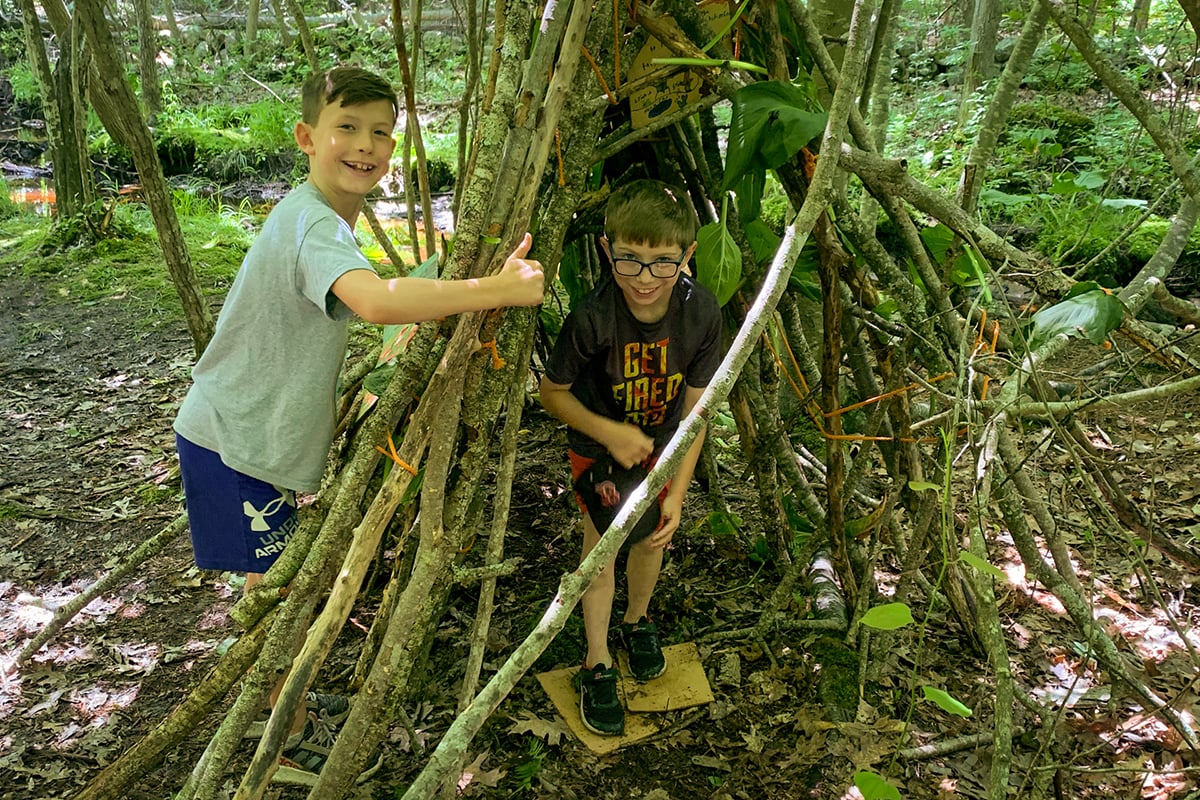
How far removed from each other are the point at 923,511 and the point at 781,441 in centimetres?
46

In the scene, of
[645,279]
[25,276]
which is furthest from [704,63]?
[25,276]

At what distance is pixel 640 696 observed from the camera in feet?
7.08

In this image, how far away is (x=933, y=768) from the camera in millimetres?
1949

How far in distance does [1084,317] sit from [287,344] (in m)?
1.49

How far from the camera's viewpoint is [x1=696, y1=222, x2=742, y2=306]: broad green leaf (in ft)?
5.92

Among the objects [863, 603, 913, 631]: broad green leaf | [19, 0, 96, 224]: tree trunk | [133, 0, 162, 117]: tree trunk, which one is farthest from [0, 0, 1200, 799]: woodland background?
[133, 0, 162, 117]: tree trunk

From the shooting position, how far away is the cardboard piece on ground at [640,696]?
6.71 ft

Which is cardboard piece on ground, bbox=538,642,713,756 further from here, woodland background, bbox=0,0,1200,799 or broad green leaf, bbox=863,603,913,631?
broad green leaf, bbox=863,603,913,631

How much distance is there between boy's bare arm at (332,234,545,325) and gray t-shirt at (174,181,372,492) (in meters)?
0.13

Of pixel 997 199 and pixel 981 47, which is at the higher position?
pixel 981 47

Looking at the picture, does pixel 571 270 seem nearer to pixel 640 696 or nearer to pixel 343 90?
pixel 343 90

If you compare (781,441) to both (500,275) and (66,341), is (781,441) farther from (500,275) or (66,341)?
(66,341)

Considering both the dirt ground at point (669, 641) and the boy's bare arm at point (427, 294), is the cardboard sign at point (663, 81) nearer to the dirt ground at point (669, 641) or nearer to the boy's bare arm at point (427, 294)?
the boy's bare arm at point (427, 294)

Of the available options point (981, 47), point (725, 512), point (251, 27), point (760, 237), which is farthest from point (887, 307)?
point (251, 27)
